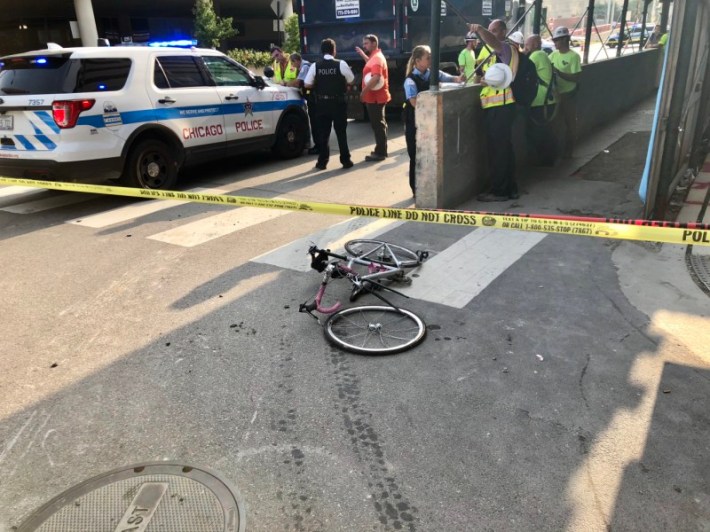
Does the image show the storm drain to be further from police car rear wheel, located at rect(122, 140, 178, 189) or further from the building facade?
the building facade

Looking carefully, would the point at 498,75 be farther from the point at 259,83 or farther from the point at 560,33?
the point at 259,83

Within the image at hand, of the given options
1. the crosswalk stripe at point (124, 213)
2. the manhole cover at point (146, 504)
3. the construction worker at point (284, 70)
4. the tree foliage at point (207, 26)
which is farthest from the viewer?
the tree foliage at point (207, 26)

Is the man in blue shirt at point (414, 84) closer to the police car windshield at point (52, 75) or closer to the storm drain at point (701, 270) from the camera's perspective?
the storm drain at point (701, 270)

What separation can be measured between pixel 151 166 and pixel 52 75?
1.63 m

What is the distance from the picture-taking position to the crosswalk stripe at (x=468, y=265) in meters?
4.66

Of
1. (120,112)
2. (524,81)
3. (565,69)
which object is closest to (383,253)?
(524,81)

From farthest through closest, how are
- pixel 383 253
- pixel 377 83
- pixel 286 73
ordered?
pixel 286 73 < pixel 377 83 < pixel 383 253

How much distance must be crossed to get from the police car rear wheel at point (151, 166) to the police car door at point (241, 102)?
1179 millimetres

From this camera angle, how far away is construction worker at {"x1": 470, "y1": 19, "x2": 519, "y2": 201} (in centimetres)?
652

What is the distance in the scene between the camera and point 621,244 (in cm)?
560

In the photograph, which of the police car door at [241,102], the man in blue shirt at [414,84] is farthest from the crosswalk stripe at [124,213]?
the man in blue shirt at [414,84]

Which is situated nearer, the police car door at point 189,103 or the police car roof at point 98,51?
the police car roof at point 98,51

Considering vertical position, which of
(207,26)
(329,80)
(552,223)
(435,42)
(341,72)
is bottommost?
(552,223)

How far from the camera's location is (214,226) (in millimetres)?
6574
